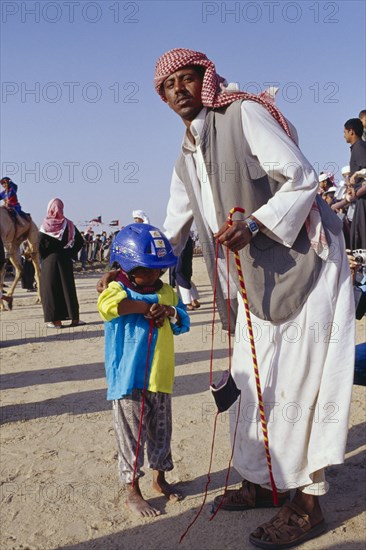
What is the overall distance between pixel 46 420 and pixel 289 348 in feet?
8.86

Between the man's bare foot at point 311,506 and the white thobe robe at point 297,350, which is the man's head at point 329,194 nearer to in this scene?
the white thobe robe at point 297,350

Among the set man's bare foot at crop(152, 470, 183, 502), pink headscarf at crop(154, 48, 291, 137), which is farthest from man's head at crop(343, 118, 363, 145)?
man's bare foot at crop(152, 470, 183, 502)

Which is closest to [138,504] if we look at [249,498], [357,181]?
[249,498]

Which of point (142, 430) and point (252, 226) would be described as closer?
point (252, 226)

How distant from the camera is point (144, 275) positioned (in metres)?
3.28

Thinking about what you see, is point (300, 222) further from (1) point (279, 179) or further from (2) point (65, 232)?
(2) point (65, 232)

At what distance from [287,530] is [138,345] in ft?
3.96

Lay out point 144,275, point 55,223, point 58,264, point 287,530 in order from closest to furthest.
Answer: point 287,530
point 144,275
point 55,223
point 58,264

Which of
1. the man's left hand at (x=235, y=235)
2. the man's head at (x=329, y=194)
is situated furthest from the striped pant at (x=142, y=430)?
the man's head at (x=329, y=194)

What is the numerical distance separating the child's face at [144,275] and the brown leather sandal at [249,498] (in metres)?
1.24

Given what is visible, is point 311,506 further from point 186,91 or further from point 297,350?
point 186,91

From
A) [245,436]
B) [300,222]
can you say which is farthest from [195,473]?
[300,222]

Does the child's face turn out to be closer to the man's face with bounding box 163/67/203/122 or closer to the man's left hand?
the man's left hand

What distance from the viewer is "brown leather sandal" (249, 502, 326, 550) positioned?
114 inches
